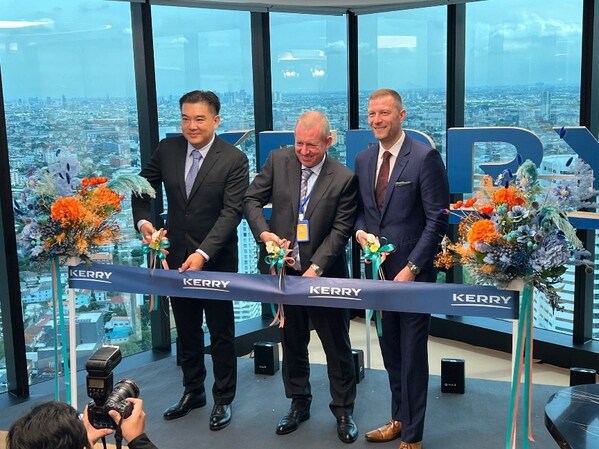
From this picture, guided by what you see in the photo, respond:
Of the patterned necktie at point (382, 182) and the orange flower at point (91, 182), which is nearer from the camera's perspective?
the patterned necktie at point (382, 182)

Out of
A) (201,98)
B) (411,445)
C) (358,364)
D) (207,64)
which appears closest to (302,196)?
(201,98)

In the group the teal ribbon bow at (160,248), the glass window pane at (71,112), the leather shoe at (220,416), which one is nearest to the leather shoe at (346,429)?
the leather shoe at (220,416)

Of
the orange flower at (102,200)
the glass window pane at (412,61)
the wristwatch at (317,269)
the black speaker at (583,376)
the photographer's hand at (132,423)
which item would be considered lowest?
the black speaker at (583,376)

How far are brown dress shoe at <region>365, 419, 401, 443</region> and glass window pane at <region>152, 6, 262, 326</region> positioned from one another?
2113mm

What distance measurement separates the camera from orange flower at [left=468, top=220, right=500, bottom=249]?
9.27 ft

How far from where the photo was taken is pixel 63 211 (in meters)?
3.39

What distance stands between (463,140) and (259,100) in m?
1.69

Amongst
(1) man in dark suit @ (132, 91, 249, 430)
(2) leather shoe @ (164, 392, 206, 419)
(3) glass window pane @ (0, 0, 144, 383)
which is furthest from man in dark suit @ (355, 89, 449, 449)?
(3) glass window pane @ (0, 0, 144, 383)

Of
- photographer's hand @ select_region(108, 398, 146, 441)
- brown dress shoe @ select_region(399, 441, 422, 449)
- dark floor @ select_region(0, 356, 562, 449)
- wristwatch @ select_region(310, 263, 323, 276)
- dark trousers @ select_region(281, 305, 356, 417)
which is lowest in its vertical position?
dark floor @ select_region(0, 356, 562, 449)

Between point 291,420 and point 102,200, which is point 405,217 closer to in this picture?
point 291,420

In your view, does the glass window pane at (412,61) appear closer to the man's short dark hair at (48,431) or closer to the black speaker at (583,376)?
the black speaker at (583,376)

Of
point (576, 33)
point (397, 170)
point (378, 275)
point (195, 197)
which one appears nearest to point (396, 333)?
point (378, 275)

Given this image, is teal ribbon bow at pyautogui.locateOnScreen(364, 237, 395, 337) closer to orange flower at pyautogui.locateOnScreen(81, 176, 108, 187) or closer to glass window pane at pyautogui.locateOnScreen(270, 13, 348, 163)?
orange flower at pyautogui.locateOnScreen(81, 176, 108, 187)

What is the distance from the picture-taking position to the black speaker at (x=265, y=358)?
4516mm
